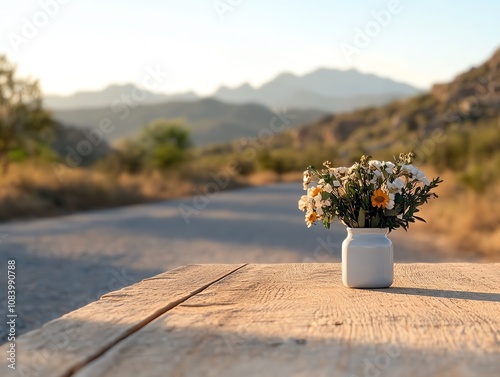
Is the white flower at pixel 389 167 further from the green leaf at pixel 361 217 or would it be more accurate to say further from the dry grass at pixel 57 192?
the dry grass at pixel 57 192

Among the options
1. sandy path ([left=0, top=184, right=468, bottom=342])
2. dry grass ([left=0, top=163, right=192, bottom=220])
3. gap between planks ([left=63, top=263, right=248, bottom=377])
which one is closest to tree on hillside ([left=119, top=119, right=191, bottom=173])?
dry grass ([left=0, top=163, right=192, bottom=220])

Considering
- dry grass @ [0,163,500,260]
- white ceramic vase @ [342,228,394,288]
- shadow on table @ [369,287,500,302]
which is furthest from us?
dry grass @ [0,163,500,260]

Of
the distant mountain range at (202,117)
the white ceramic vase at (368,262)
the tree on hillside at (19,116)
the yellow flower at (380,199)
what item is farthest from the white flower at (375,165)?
the distant mountain range at (202,117)

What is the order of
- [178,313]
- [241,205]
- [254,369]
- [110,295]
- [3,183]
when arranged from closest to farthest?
[254,369] → [178,313] → [110,295] → [3,183] → [241,205]

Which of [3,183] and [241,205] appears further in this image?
[241,205]

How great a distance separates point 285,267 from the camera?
3.51 metres

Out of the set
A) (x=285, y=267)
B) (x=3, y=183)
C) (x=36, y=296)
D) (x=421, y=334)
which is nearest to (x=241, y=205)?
(x=3, y=183)

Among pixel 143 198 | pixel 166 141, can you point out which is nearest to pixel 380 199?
pixel 143 198

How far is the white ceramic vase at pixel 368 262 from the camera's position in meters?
2.89

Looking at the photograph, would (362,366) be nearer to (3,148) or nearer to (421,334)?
(421,334)

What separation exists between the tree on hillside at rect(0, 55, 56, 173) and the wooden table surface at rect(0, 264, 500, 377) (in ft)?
59.5

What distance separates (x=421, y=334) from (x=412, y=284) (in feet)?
3.09

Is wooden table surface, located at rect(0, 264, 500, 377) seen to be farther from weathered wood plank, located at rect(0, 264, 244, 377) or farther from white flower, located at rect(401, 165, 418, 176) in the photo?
white flower, located at rect(401, 165, 418, 176)

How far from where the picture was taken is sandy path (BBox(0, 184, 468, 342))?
7.25m
